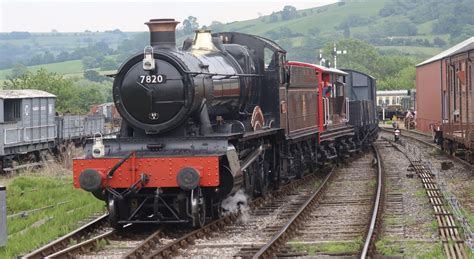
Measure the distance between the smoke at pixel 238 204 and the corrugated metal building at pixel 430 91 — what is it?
21966 millimetres

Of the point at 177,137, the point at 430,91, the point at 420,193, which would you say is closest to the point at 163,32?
the point at 177,137

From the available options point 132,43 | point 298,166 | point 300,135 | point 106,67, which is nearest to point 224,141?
point 300,135

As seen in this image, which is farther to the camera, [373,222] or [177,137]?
[177,137]

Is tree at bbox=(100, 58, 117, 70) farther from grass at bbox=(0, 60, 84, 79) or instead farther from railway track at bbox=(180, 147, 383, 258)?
railway track at bbox=(180, 147, 383, 258)

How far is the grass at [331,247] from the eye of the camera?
10216 mm

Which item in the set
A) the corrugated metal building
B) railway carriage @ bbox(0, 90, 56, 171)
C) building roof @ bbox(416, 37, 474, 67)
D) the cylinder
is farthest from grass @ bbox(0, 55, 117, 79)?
the cylinder

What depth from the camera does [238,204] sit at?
47.0 feet

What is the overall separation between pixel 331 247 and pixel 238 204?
401 centimetres

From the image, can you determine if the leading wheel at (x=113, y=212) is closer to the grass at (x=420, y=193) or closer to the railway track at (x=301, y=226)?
the railway track at (x=301, y=226)

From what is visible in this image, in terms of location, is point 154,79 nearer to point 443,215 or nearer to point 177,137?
point 177,137

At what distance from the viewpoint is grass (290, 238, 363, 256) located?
10216mm

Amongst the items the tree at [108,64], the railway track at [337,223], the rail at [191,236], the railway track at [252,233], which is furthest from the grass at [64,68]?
the rail at [191,236]

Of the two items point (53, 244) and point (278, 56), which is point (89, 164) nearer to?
point (53, 244)

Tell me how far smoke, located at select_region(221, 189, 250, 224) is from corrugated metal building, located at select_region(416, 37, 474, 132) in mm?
21966
